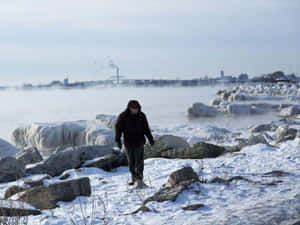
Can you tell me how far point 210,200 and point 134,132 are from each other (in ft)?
6.81

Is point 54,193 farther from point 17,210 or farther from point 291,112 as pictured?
point 291,112

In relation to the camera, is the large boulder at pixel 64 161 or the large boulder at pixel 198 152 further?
the large boulder at pixel 198 152

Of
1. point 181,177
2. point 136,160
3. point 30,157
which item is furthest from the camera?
point 30,157

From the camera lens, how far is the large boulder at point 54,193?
609 cm

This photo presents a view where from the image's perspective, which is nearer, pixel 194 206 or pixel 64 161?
pixel 194 206

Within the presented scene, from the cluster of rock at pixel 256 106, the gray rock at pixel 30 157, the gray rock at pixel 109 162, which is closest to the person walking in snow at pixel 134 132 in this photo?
the gray rock at pixel 109 162

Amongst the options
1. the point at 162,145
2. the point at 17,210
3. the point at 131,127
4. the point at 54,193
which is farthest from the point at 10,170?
the point at 162,145

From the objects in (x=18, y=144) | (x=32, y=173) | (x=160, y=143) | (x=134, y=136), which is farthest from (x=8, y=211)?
(x=18, y=144)

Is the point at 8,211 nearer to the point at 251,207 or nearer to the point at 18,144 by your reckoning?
the point at 251,207

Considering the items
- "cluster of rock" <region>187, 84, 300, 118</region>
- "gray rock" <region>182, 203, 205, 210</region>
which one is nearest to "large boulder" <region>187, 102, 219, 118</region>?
"cluster of rock" <region>187, 84, 300, 118</region>

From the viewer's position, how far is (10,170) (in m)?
9.17

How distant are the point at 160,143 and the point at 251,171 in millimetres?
4292

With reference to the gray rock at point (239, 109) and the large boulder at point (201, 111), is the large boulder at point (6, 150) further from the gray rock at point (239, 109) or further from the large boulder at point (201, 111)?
the gray rock at point (239, 109)

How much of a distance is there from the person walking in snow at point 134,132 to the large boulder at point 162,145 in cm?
367
